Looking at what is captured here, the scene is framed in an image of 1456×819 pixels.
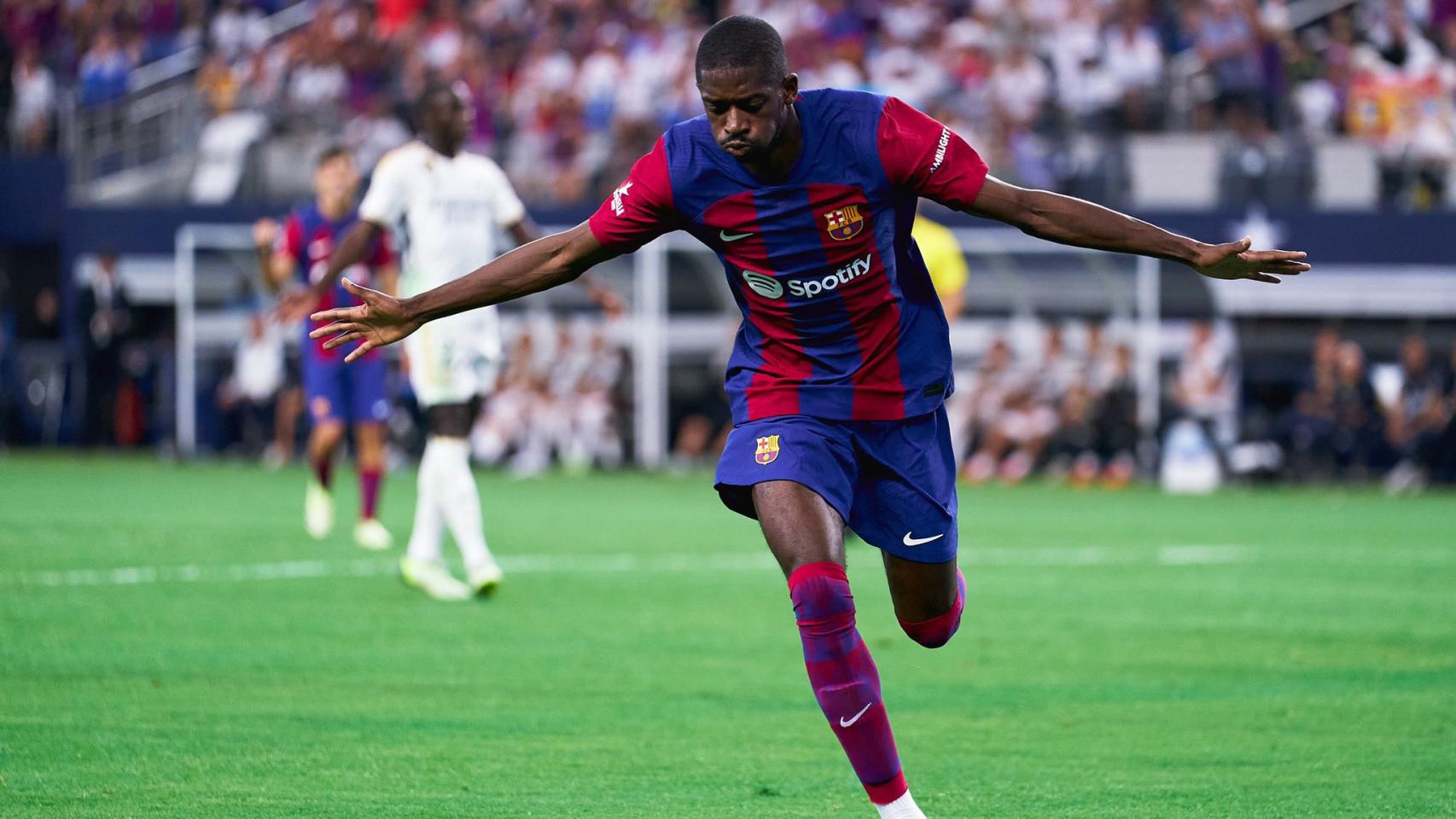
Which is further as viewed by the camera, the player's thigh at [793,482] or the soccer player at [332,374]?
the soccer player at [332,374]

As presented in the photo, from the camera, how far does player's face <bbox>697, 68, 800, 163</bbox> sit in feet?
18.6

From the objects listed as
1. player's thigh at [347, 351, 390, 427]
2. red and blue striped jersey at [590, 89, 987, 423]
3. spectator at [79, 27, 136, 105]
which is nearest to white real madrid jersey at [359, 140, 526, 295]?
player's thigh at [347, 351, 390, 427]

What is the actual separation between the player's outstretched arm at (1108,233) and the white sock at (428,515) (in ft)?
20.3

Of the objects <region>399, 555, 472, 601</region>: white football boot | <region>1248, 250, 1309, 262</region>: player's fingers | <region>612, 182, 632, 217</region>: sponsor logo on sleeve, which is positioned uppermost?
<region>612, 182, 632, 217</region>: sponsor logo on sleeve

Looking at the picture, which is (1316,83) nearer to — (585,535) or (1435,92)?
(1435,92)

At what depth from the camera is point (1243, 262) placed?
5867 millimetres

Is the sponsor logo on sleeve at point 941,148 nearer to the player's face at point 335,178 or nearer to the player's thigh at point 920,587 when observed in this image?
the player's thigh at point 920,587

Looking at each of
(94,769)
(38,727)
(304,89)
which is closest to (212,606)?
(38,727)

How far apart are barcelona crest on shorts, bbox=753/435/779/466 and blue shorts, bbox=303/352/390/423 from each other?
9355 millimetres

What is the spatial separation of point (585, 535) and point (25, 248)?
18.0 metres

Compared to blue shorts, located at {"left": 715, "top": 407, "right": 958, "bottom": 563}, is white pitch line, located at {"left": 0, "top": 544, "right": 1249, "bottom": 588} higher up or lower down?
lower down

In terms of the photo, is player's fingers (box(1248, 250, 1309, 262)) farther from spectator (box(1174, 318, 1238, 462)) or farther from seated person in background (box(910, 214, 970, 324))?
spectator (box(1174, 318, 1238, 462))

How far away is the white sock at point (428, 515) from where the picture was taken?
38.0ft

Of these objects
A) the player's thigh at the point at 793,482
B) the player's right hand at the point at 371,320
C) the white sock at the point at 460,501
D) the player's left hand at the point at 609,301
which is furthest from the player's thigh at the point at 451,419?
the player's thigh at the point at 793,482
